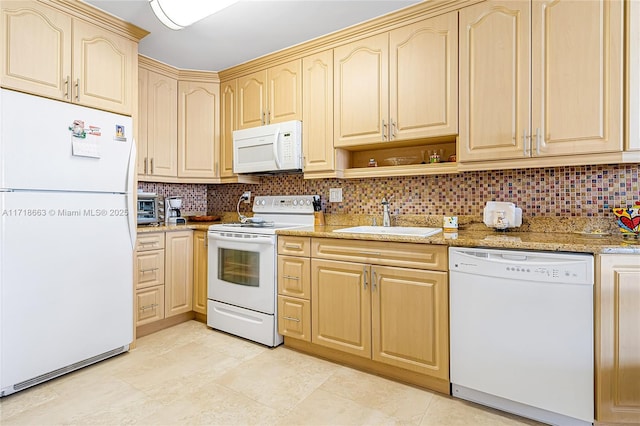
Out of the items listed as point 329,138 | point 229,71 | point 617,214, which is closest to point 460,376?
point 617,214

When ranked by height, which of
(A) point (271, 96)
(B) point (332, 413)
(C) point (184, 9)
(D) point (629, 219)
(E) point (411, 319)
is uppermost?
(C) point (184, 9)

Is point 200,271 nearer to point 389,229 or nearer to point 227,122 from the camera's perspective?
point 227,122

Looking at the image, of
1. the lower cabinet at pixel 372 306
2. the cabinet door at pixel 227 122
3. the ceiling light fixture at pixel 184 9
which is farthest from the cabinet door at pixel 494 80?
the cabinet door at pixel 227 122

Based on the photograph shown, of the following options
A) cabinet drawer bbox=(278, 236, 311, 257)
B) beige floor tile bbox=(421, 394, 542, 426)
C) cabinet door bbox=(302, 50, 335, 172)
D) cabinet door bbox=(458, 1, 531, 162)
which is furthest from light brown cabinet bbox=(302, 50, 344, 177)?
beige floor tile bbox=(421, 394, 542, 426)

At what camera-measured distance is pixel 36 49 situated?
Result: 195 centimetres

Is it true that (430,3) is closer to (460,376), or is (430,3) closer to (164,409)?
(460,376)

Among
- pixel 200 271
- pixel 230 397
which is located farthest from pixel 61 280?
pixel 230 397

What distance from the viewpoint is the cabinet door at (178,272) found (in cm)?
287

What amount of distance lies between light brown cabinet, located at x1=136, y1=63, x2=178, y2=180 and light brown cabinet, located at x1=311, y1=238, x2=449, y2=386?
5.62 ft

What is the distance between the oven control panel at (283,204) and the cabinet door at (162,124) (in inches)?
32.5

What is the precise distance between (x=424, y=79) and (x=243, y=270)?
189 centimetres

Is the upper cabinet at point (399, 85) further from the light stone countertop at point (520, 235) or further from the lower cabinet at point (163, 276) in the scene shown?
the lower cabinet at point (163, 276)

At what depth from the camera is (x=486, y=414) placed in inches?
67.9

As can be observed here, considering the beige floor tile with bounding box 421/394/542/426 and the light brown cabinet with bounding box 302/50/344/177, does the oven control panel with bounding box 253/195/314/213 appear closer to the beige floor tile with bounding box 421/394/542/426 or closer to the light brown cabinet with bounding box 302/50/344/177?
the light brown cabinet with bounding box 302/50/344/177
